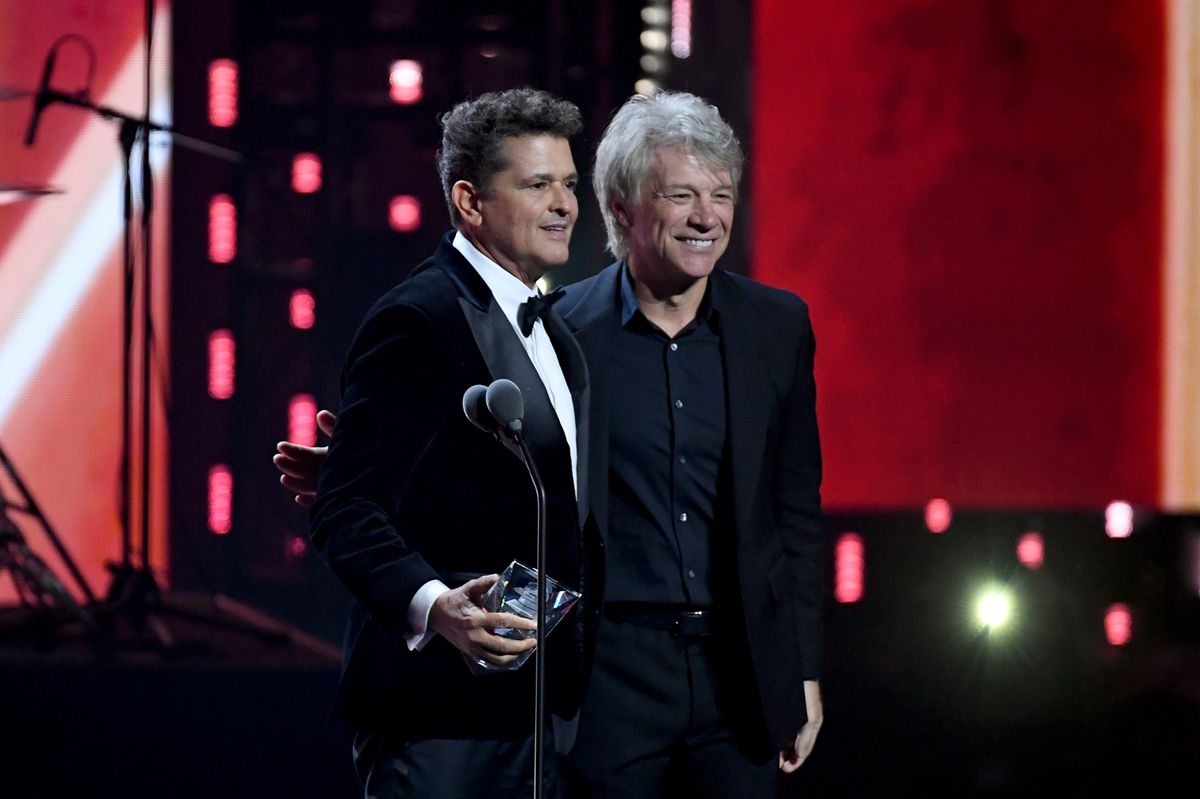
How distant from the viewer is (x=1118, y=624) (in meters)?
3.82

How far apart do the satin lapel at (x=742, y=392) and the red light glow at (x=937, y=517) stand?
5.91ft

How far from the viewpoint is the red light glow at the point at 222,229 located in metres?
4.35

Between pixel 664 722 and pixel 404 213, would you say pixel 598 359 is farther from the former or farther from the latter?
pixel 404 213

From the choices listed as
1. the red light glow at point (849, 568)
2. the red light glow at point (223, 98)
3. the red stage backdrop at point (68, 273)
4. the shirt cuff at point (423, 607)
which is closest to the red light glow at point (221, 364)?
the red stage backdrop at point (68, 273)

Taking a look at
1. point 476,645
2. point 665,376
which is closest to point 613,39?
point 665,376

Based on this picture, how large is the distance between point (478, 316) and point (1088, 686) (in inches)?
104

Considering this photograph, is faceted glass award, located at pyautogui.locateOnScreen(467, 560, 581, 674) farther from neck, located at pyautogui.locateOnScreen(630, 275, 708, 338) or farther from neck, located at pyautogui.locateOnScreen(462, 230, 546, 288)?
neck, located at pyautogui.locateOnScreen(630, 275, 708, 338)

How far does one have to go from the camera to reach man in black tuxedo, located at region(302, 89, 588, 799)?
167 cm

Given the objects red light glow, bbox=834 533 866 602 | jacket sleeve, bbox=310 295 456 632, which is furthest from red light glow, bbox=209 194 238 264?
jacket sleeve, bbox=310 295 456 632

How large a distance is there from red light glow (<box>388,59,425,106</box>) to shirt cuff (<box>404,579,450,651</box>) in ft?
9.29

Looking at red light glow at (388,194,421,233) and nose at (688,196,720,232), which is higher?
red light glow at (388,194,421,233)

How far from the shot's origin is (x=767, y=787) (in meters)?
2.06

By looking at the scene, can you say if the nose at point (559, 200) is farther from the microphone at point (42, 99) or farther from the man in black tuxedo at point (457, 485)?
the microphone at point (42, 99)

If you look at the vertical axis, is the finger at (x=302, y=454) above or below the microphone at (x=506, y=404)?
below
